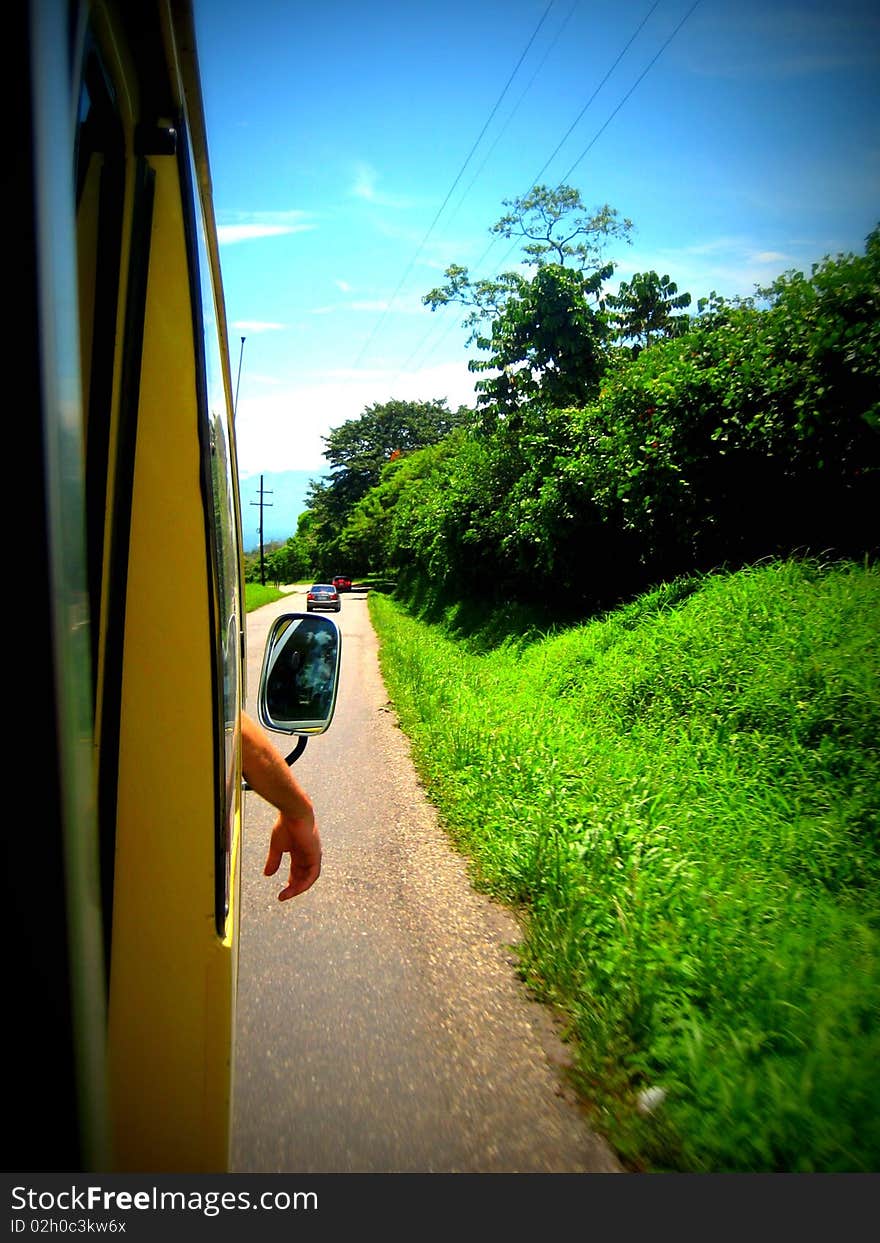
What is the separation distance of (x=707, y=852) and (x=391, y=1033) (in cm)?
179

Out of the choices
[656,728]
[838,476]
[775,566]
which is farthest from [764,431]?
[656,728]

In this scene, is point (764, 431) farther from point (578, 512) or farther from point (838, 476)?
point (578, 512)

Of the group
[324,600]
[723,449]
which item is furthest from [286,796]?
[324,600]

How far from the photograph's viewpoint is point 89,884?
0.58 metres

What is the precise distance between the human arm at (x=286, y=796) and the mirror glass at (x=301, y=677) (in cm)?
31

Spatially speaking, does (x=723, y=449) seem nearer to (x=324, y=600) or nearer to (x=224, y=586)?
(x=224, y=586)

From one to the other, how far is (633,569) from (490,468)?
5.08 meters

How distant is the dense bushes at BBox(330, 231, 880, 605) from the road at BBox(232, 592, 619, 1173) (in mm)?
4181

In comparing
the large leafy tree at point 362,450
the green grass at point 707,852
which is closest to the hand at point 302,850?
the green grass at point 707,852

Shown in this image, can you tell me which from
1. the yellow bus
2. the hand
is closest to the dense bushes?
the hand

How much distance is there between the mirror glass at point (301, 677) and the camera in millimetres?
2074

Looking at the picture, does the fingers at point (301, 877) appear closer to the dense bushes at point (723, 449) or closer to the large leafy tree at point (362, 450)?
the dense bushes at point (723, 449)

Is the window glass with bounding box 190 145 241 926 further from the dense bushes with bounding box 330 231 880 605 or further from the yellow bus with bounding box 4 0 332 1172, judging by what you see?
the dense bushes with bounding box 330 231 880 605

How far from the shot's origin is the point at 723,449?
6500mm
